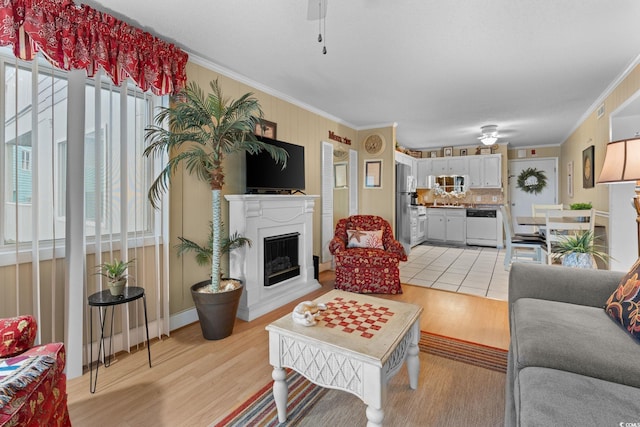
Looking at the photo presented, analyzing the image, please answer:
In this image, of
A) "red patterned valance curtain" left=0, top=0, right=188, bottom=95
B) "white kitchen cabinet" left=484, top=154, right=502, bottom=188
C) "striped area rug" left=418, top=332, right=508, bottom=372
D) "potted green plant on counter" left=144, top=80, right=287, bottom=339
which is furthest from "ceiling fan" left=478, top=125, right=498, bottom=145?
"red patterned valance curtain" left=0, top=0, right=188, bottom=95

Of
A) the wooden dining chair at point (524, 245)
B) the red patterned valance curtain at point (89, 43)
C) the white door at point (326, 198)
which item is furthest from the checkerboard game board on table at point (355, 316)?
the wooden dining chair at point (524, 245)

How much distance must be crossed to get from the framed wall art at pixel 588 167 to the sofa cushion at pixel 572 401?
14.7 ft

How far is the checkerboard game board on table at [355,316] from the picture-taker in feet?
5.20

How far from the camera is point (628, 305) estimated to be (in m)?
1.44

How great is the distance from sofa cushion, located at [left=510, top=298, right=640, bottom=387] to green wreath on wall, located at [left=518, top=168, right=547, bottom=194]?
680cm

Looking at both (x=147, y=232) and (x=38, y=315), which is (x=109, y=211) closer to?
(x=147, y=232)

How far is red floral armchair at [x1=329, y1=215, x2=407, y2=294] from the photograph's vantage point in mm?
3594

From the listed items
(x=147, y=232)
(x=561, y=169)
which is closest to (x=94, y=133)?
(x=147, y=232)

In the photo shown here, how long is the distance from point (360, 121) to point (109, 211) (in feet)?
12.8

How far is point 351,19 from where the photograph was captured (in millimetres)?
2154

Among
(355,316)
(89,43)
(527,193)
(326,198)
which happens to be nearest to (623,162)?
(355,316)

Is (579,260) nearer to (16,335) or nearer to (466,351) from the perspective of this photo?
(466,351)

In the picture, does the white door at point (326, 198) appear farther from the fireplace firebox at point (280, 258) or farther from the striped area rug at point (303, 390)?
the striped area rug at point (303, 390)

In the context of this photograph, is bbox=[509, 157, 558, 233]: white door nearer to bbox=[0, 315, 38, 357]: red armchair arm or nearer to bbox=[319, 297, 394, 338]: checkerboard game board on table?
bbox=[319, 297, 394, 338]: checkerboard game board on table
